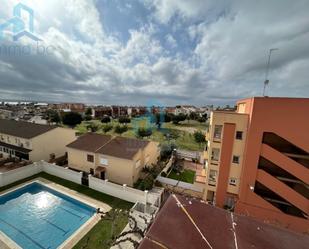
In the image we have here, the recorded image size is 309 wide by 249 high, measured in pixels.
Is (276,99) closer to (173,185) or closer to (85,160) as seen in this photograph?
(173,185)

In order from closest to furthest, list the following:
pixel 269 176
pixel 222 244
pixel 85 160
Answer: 1. pixel 222 244
2. pixel 269 176
3. pixel 85 160

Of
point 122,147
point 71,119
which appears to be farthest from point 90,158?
point 71,119

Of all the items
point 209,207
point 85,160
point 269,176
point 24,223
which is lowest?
point 24,223

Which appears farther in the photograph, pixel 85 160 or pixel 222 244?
pixel 85 160

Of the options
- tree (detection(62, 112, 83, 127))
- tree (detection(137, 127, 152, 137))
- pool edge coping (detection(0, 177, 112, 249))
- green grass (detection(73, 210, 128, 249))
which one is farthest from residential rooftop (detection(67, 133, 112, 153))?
tree (detection(62, 112, 83, 127))

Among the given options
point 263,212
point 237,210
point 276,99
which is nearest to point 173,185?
point 237,210

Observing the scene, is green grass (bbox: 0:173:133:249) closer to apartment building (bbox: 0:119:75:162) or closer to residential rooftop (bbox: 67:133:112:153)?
residential rooftop (bbox: 67:133:112:153)

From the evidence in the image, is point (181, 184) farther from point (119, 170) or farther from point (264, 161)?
point (264, 161)
